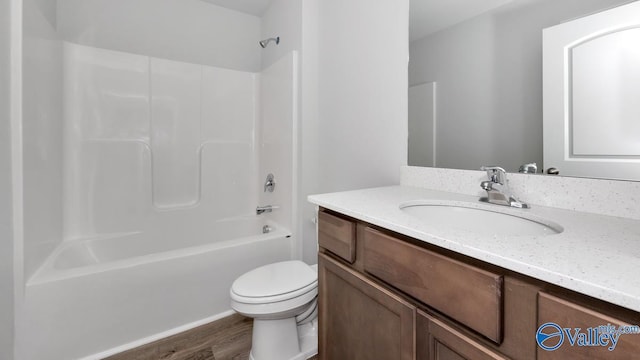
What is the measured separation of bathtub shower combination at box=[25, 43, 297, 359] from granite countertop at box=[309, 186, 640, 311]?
124 centimetres

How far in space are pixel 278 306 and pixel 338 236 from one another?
1.69ft

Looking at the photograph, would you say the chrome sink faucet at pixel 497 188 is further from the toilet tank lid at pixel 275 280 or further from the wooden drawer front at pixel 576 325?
the toilet tank lid at pixel 275 280

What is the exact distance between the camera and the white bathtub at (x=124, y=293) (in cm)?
123

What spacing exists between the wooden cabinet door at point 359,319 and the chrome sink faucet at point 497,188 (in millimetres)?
527

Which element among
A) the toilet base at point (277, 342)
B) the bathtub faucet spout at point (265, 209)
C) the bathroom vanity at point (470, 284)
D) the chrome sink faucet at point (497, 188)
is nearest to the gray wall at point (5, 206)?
the toilet base at point (277, 342)

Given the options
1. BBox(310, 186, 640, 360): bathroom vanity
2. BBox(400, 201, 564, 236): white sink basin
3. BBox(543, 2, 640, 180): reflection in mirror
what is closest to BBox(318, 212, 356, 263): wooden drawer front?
BBox(310, 186, 640, 360): bathroom vanity

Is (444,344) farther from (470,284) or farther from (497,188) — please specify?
(497,188)

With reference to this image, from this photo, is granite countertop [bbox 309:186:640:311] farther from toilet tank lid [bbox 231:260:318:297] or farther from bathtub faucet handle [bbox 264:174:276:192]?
bathtub faucet handle [bbox 264:174:276:192]

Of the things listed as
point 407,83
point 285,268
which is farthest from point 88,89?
point 407,83

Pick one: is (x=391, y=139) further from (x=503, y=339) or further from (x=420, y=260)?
(x=503, y=339)

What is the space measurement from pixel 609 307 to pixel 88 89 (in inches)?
108

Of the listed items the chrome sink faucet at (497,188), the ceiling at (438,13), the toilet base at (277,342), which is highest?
the ceiling at (438,13)

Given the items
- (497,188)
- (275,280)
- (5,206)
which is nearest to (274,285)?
(275,280)

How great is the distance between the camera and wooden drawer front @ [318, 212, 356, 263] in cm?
85
